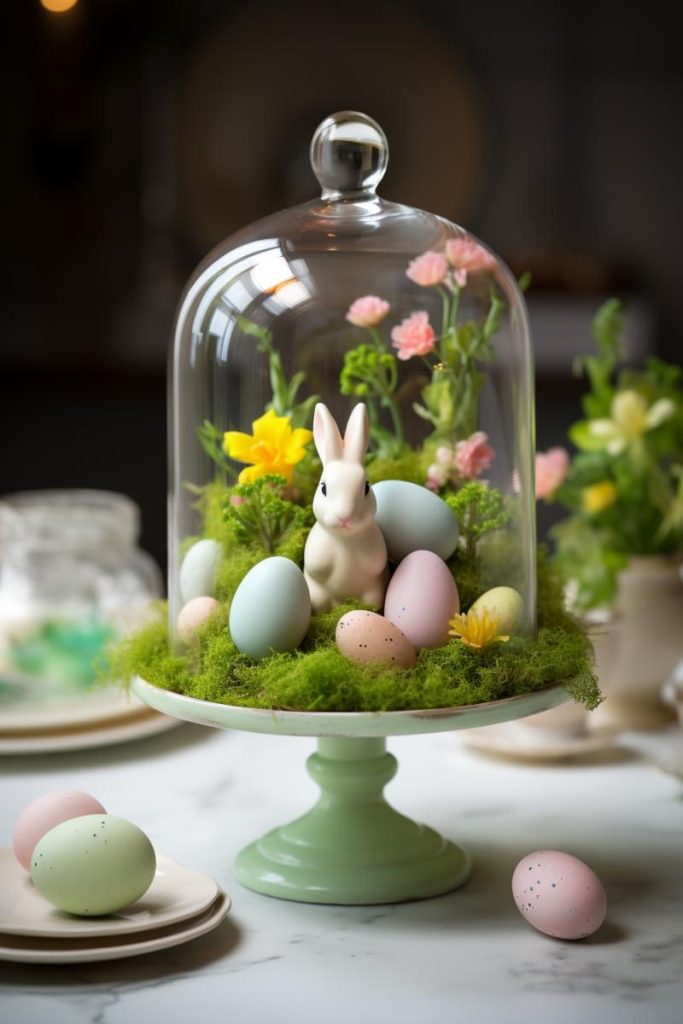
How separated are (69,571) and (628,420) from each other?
0.68 metres

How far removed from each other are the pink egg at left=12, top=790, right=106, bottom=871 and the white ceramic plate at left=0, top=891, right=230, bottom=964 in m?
0.09

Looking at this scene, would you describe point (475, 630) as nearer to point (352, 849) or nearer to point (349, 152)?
point (352, 849)

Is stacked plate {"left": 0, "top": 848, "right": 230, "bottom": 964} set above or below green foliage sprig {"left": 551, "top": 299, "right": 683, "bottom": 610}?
below

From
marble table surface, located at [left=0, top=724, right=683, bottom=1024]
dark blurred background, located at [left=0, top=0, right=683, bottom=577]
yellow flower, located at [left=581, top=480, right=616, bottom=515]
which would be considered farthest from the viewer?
dark blurred background, located at [left=0, top=0, right=683, bottom=577]

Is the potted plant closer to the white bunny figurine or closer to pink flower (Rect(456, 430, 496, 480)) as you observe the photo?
pink flower (Rect(456, 430, 496, 480))

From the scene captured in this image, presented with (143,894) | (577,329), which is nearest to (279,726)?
(143,894)

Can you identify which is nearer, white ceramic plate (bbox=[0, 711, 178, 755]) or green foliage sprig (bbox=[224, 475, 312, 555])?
green foliage sprig (bbox=[224, 475, 312, 555])

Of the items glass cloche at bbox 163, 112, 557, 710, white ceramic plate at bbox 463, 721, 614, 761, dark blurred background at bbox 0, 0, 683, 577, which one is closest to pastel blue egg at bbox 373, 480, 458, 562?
glass cloche at bbox 163, 112, 557, 710

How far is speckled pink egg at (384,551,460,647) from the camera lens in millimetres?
954

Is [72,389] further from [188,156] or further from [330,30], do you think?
[330,30]

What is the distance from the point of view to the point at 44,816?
96 cm

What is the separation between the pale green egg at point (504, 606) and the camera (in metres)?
1.00

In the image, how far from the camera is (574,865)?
3.03ft

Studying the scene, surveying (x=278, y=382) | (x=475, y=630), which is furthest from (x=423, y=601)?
→ (x=278, y=382)
